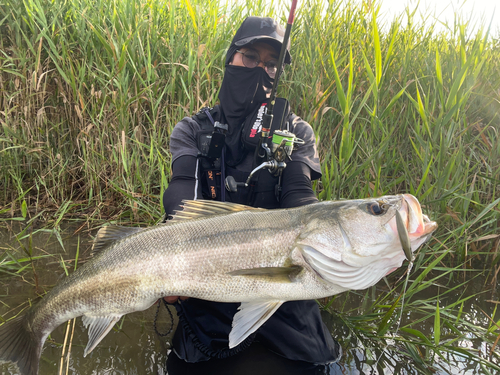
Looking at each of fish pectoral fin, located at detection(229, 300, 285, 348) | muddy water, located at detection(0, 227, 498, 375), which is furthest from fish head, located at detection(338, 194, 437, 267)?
muddy water, located at detection(0, 227, 498, 375)

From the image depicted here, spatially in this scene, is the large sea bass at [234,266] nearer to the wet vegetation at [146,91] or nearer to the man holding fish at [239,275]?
the man holding fish at [239,275]

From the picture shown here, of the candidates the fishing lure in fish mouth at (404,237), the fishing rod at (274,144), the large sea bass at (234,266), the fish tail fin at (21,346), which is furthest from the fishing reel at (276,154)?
the fish tail fin at (21,346)

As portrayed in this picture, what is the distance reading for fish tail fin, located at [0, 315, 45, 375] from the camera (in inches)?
71.5

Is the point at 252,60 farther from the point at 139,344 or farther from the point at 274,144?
the point at 139,344

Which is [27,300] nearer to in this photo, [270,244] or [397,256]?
[270,244]

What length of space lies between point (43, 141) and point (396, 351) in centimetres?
390

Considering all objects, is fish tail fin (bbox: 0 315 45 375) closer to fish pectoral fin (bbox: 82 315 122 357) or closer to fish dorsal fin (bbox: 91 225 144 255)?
fish pectoral fin (bbox: 82 315 122 357)

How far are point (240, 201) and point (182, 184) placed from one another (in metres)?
0.45

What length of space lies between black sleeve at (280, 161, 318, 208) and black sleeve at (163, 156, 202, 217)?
2.03 ft

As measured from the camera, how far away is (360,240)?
1636 mm

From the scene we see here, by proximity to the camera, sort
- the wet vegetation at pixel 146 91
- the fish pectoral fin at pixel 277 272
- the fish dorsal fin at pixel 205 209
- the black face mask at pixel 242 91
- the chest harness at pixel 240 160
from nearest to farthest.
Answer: the fish pectoral fin at pixel 277 272 → the fish dorsal fin at pixel 205 209 → the chest harness at pixel 240 160 → the black face mask at pixel 242 91 → the wet vegetation at pixel 146 91

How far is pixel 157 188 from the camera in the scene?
3736mm

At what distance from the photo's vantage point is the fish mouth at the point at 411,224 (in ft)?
4.89

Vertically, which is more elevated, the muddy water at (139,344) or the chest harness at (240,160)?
the chest harness at (240,160)
